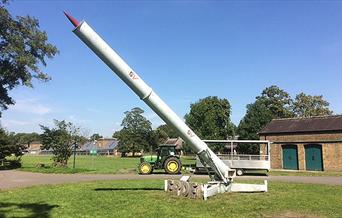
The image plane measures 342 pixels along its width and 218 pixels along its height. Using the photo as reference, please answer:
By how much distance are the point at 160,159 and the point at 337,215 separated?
21.1 meters

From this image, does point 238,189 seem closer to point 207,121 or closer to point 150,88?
point 150,88

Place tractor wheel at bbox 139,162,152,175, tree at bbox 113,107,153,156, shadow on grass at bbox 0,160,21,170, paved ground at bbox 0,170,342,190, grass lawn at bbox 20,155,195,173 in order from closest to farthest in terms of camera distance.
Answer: paved ground at bbox 0,170,342,190, tractor wheel at bbox 139,162,152,175, grass lawn at bbox 20,155,195,173, shadow on grass at bbox 0,160,21,170, tree at bbox 113,107,153,156

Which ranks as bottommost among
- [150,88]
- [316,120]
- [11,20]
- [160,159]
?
[160,159]

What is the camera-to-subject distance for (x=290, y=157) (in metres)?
44.4

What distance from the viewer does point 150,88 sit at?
15305 mm

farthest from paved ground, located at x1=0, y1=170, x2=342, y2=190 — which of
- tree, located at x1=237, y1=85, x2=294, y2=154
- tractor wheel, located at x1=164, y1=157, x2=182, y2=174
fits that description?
tree, located at x1=237, y1=85, x2=294, y2=154

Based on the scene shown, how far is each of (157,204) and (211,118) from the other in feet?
194

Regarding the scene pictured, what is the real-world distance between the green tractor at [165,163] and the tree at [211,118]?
121ft

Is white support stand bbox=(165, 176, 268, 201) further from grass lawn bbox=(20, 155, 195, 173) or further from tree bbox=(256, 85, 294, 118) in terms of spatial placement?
tree bbox=(256, 85, 294, 118)

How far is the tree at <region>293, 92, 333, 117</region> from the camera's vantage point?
8544 cm

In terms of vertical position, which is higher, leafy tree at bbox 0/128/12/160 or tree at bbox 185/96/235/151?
tree at bbox 185/96/235/151

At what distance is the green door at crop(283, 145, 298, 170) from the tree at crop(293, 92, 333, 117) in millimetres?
43721

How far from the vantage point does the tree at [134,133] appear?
354 feet

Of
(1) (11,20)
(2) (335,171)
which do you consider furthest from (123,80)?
(2) (335,171)
